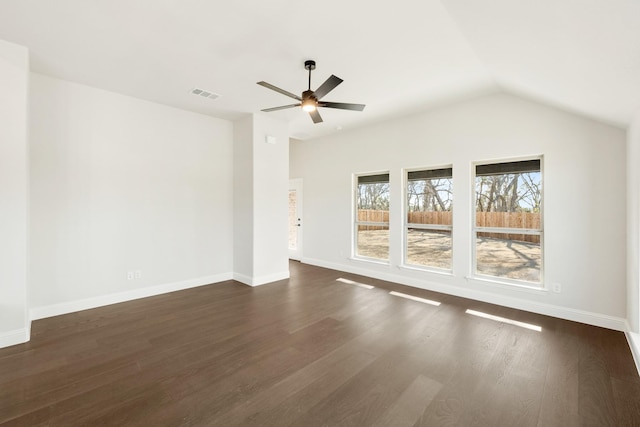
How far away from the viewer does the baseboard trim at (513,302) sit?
3.34 metres

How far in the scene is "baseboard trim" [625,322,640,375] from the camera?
254 centimetres

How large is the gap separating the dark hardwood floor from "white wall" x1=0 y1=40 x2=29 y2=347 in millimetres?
319

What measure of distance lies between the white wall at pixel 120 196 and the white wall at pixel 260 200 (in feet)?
0.88

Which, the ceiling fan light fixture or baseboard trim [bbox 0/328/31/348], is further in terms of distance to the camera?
the ceiling fan light fixture

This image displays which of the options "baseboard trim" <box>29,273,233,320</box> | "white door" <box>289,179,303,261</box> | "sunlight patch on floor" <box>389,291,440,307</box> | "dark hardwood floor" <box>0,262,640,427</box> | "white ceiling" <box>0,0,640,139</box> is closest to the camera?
"dark hardwood floor" <box>0,262,640,427</box>

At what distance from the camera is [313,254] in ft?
22.3

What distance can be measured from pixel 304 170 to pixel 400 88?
11.5 feet

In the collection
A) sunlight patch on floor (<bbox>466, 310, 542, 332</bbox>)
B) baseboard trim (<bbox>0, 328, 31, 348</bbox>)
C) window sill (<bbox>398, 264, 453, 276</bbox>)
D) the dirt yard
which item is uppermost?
the dirt yard

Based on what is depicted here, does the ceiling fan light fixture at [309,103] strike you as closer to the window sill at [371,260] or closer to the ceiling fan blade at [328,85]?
the ceiling fan blade at [328,85]

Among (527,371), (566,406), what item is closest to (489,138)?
(527,371)

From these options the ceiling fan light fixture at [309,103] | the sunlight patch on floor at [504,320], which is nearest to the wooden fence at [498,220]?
the sunlight patch on floor at [504,320]

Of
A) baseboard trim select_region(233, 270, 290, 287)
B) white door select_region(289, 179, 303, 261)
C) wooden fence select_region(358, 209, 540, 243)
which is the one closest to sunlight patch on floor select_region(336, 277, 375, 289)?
baseboard trim select_region(233, 270, 290, 287)

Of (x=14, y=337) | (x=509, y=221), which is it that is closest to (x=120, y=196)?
(x=14, y=337)

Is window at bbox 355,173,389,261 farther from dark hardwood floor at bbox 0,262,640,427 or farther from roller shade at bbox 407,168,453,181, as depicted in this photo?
dark hardwood floor at bbox 0,262,640,427
